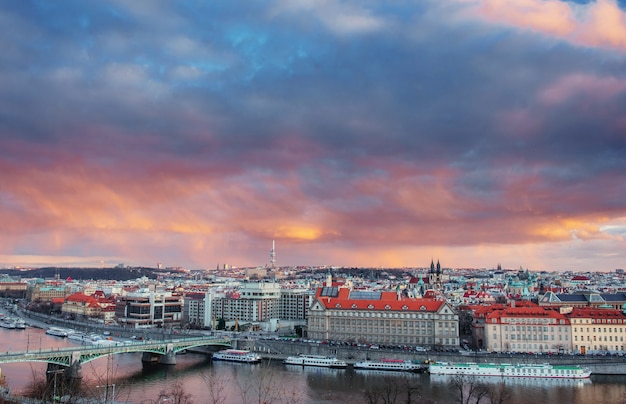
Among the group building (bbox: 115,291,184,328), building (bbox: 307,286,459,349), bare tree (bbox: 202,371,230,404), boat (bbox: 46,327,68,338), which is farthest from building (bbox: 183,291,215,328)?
bare tree (bbox: 202,371,230,404)

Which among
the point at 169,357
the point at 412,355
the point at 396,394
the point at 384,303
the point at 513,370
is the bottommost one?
the point at 513,370

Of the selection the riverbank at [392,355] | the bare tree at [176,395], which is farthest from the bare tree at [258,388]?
the riverbank at [392,355]

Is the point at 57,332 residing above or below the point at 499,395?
above

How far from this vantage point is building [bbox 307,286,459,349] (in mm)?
59594

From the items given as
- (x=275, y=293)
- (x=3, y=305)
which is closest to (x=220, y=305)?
(x=275, y=293)

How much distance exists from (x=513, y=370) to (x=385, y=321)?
626 inches

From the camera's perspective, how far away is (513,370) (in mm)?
47938

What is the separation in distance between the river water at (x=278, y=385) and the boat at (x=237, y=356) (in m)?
1.20

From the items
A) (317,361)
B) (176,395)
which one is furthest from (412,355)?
(176,395)

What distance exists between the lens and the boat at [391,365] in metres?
51.4

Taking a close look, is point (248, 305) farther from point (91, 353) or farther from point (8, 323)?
point (91, 353)

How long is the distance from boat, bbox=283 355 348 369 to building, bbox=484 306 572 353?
1450 cm

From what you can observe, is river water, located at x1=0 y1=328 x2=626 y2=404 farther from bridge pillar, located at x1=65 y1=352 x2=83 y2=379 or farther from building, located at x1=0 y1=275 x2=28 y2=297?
building, located at x1=0 y1=275 x2=28 y2=297

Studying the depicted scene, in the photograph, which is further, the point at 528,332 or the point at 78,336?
the point at 78,336
